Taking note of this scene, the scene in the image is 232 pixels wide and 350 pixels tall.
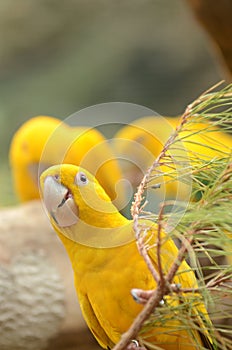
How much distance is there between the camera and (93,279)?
0.74 meters

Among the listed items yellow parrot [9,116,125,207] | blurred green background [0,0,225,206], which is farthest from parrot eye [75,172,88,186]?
blurred green background [0,0,225,206]

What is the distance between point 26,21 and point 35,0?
0.12 metres

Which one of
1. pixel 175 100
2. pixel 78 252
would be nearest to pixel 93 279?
pixel 78 252

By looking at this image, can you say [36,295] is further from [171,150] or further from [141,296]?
[141,296]

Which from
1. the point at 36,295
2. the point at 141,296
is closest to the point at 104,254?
the point at 141,296

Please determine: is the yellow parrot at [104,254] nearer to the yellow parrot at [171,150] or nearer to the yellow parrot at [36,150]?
the yellow parrot at [171,150]

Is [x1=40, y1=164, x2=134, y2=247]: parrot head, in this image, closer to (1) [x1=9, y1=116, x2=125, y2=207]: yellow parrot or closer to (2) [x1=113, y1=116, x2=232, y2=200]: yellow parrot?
(2) [x1=113, y1=116, x2=232, y2=200]: yellow parrot

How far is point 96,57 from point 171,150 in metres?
2.73

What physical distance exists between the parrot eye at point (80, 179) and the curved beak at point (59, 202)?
0.04 feet

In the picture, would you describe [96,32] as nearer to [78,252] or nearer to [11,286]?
[11,286]

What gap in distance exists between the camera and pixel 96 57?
3.40m

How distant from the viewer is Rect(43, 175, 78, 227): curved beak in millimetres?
655

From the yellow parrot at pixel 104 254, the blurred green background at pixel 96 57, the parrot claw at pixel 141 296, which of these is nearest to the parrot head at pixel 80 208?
the yellow parrot at pixel 104 254

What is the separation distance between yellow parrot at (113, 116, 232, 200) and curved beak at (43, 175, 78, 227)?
3.6 inches
